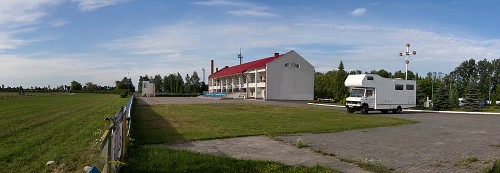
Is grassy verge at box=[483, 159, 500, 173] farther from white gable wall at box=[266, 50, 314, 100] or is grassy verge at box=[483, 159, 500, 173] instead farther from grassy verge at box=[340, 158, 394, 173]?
white gable wall at box=[266, 50, 314, 100]

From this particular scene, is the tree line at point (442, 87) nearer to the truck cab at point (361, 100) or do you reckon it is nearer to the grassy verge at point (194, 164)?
the truck cab at point (361, 100)

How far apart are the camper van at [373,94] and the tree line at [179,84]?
7813 cm

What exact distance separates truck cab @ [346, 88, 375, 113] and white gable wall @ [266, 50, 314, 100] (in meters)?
28.2

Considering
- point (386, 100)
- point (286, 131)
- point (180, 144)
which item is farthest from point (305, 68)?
point (180, 144)

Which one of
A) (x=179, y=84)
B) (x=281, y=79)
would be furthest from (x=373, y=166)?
(x=179, y=84)

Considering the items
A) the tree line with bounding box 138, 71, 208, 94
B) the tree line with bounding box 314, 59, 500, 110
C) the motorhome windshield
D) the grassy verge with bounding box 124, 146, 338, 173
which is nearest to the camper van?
the motorhome windshield

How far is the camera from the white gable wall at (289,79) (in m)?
54.6

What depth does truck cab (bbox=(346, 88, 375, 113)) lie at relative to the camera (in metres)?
25.2

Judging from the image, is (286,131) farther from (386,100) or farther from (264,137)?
(386,100)

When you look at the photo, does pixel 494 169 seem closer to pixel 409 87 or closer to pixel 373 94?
pixel 373 94

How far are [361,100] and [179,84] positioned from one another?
8752 centimetres

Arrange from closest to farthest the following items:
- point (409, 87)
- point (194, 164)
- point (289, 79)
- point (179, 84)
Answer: point (194, 164) < point (409, 87) < point (289, 79) < point (179, 84)

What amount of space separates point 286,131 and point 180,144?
15.4ft

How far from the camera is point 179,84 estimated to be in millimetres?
107688
